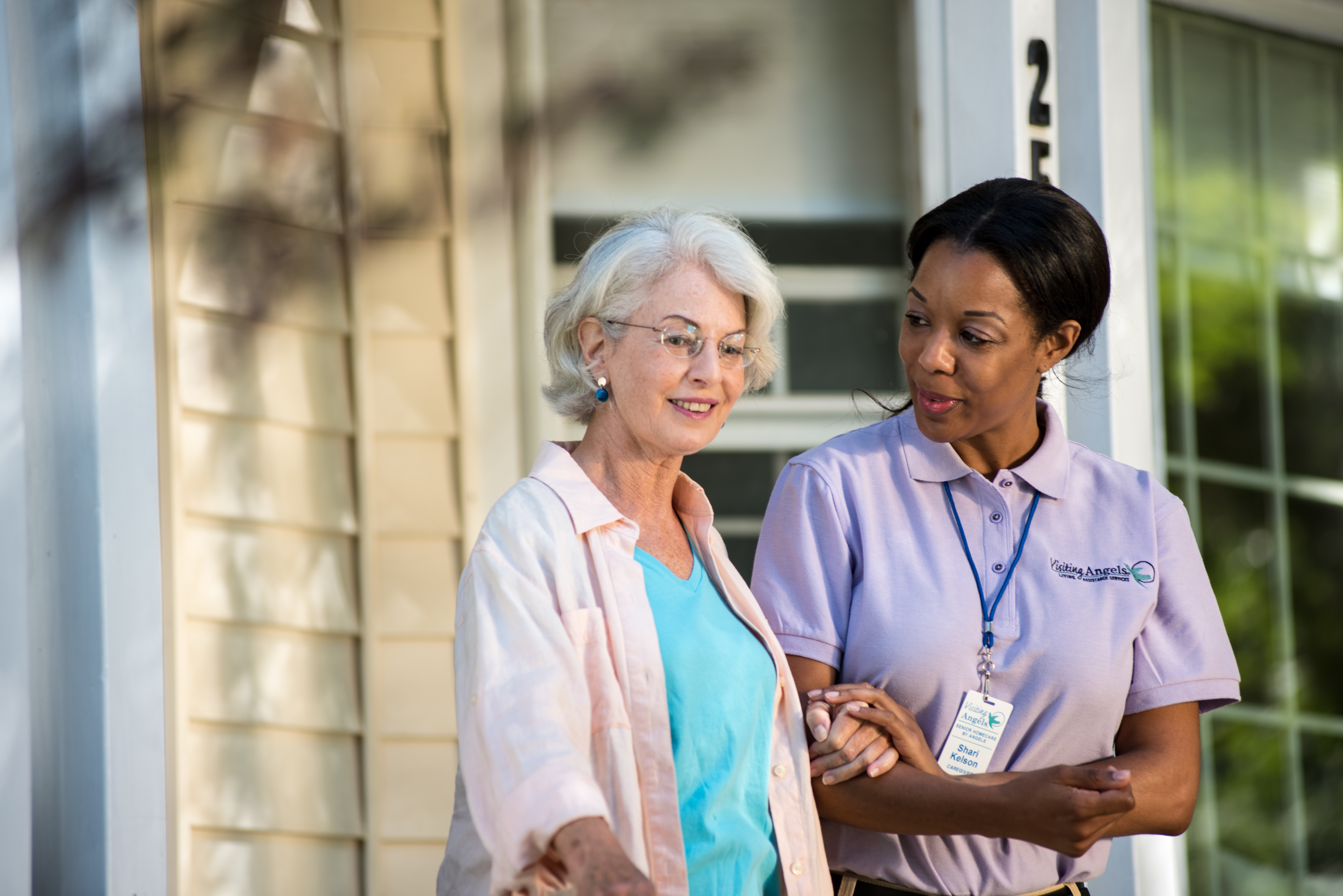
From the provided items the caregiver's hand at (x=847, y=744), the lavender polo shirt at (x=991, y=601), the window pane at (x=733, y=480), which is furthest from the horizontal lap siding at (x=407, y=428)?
the caregiver's hand at (x=847, y=744)

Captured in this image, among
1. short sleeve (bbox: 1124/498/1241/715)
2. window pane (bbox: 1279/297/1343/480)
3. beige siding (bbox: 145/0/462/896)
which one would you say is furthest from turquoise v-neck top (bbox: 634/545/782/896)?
window pane (bbox: 1279/297/1343/480)

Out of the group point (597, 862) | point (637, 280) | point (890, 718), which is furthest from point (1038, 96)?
point (597, 862)

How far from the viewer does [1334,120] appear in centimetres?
394

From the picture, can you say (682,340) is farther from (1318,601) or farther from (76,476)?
(1318,601)

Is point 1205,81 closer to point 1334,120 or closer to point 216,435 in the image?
point 1334,120

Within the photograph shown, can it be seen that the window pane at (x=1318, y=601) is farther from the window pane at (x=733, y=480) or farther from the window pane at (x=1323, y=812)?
the window pane at (x=733, y=480)

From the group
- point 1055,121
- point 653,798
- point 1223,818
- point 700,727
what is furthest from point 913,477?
point 1223,818

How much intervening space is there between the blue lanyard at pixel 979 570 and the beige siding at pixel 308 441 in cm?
165

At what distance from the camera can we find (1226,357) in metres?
3.75

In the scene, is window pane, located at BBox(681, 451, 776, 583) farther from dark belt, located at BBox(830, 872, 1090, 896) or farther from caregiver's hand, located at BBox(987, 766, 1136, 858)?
caregiver's hand, located at BBox(987, 766, 1136, 858)

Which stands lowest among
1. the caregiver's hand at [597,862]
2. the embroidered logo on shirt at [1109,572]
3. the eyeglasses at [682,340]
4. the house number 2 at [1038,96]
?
the caregiver's hand at [597,862]

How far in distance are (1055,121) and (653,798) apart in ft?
6.65

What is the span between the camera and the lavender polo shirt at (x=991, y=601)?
181 cm

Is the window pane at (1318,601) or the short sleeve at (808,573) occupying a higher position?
the short sleeve at (808,573)
